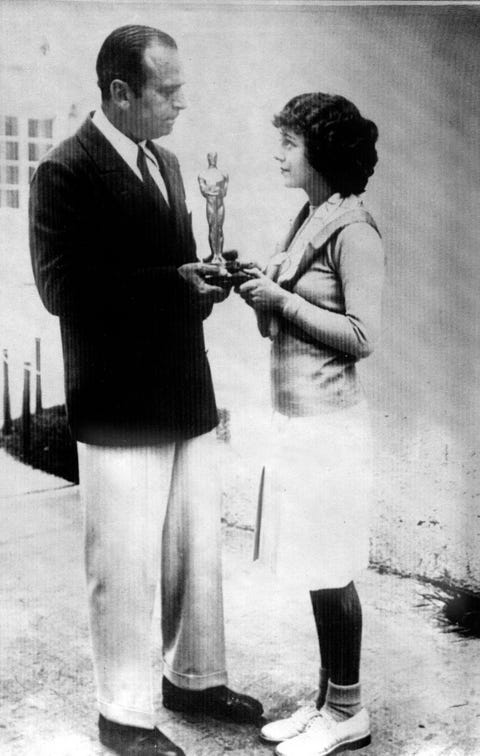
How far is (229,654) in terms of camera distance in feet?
8.71

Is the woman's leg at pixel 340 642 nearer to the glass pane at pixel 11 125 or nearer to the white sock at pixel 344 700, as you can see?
the white sock at pixel 344 700

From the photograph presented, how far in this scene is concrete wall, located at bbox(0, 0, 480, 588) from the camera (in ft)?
8.36

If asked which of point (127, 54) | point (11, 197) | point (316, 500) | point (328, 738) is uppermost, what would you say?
point (127, 54)

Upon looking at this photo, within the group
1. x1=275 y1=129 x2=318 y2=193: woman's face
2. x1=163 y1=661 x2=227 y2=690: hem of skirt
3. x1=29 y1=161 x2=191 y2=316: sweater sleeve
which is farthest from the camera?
x1=163 y1=661 x2=227 y2=690: hem of skirt

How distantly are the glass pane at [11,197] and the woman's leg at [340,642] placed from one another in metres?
1.30

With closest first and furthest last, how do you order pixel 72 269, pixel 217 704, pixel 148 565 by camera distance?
pixel 72 269, pixel 148 565, pixel 217 704

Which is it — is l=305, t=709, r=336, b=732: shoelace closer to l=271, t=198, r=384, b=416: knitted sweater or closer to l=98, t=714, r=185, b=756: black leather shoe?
l=98, t=714, r=185, b=756: black leather shoe

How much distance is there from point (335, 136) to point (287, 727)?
61.0 inches

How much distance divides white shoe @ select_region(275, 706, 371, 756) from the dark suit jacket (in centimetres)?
84

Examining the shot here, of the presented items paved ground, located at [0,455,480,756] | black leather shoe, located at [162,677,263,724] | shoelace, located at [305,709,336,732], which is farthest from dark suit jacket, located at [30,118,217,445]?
shoelace, located at [305,709,336,732]

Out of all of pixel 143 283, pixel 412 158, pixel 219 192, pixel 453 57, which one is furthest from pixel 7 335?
pixel 453 57

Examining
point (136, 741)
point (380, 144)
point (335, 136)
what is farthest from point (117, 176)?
point (136, 741)

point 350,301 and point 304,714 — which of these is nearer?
point 350,301

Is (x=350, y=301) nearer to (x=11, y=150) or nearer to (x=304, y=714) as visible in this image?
(x=11, y=150)
